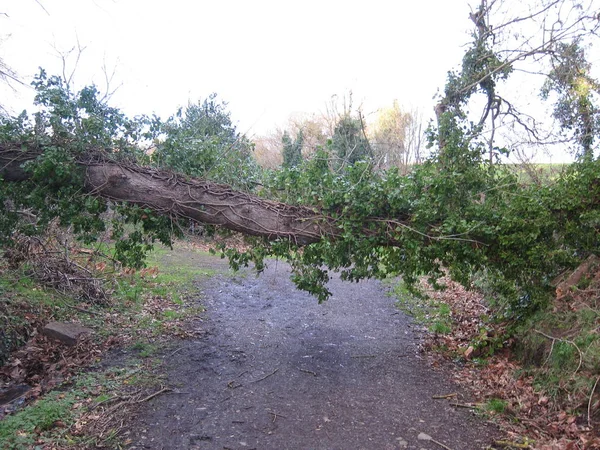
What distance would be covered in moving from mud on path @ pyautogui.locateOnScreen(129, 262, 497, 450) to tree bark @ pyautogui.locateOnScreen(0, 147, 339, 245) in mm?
1833

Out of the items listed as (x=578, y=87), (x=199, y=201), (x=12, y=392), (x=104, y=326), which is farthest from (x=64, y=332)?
(x=578, y=87)

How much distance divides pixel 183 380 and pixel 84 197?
2.96 meters

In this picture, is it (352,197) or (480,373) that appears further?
(352,197)

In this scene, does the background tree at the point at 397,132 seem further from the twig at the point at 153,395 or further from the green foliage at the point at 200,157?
the twig at the point at 153,395

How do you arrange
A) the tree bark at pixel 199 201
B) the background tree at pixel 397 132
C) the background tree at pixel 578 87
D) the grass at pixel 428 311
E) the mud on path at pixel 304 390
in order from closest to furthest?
the mud on path at pixel 304 390
the tree bark at pixel 199 201
the grass at pixel 428 311
the background tree at pixel 578 87
the background tree at pixel 397 132

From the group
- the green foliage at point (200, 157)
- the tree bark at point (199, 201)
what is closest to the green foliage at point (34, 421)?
the tree bark at point (199, 201)

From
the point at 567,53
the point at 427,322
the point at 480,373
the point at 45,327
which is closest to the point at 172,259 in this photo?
the point at 45,327

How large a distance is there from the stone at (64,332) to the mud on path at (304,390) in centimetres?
159

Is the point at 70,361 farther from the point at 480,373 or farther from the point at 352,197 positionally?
the point at 480,373

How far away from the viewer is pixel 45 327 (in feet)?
22.8

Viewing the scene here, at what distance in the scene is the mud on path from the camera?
438 cm

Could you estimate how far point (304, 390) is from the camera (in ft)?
18.0

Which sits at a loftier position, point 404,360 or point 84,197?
point 84,197

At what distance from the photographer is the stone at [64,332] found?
22.2 feet
